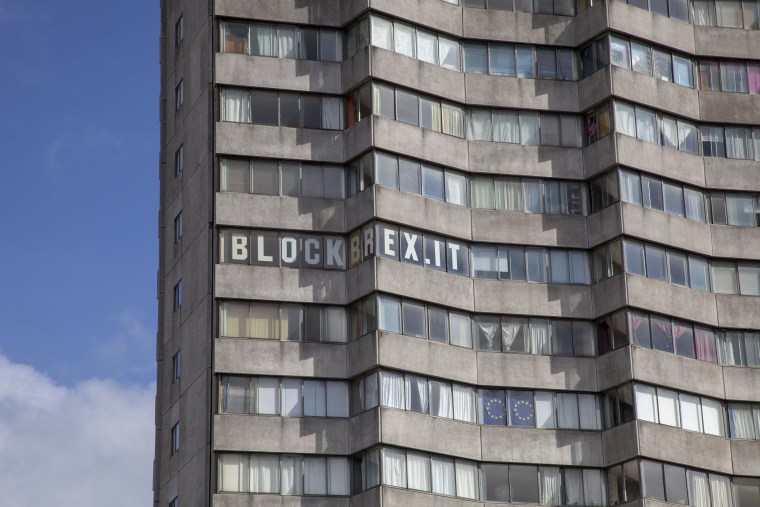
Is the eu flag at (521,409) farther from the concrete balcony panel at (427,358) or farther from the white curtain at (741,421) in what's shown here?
the white curtain at (741,421)

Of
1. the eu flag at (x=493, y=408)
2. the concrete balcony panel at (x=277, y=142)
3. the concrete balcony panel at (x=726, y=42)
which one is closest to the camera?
the eu flag at (x=493, y=408)

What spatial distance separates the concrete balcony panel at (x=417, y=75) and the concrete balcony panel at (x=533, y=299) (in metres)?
9.79

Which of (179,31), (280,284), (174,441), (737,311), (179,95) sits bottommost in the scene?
(174,441)

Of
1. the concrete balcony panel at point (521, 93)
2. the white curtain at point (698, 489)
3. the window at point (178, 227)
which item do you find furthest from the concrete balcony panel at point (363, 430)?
the concrete balcony panel at point (521, 93)

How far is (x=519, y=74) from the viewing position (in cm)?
8575

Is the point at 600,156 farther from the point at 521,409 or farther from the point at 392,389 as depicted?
the point at 392,389

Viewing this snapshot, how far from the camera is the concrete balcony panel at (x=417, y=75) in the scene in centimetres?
8206

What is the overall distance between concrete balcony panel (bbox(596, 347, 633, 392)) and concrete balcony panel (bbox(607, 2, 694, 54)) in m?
16.8

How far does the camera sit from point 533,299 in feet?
268

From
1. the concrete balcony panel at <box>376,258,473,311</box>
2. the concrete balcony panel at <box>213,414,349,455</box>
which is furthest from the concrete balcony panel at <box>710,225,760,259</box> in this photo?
the concrete balcony panel at <box>213,414,349,455</box>

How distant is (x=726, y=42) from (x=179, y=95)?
2875cm

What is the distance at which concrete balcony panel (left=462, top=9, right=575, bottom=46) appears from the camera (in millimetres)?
85875

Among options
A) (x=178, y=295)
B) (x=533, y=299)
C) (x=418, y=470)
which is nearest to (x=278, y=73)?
(x=178, y=295)

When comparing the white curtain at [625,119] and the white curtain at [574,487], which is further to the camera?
the white curtain at [625,119]
